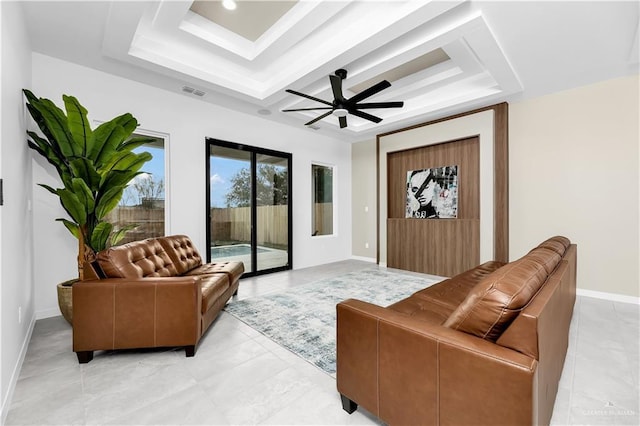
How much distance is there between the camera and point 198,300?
2.34 m

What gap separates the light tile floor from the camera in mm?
1648

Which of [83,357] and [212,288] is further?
[212,288]

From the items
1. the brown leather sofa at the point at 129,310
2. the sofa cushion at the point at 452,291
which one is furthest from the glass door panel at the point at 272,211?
the sofa cushion at the point at 452,291

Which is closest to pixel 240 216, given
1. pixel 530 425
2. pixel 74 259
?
pixel 74 259

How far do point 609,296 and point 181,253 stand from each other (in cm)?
557

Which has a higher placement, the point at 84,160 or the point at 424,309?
the point at 84,160

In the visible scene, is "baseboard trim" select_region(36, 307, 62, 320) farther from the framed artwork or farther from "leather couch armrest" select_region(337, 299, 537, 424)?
the framed artwork

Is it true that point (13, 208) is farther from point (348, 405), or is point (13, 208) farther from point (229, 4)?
point (348, 405)

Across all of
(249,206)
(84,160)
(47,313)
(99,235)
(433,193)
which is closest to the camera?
(84,160)

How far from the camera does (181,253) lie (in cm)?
342

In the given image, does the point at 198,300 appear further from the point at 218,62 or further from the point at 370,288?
the point at 218,62

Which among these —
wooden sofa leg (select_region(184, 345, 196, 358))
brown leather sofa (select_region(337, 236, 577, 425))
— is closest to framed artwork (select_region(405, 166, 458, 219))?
brown leather sofa (select_region(337, 236, 577, 425))

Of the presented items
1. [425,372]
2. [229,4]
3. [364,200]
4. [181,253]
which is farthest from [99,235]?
[364,200]

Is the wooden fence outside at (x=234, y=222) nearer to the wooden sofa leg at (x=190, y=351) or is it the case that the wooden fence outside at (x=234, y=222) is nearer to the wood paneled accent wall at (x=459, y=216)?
the wood paneled accent wall at (x=459, y=216)
